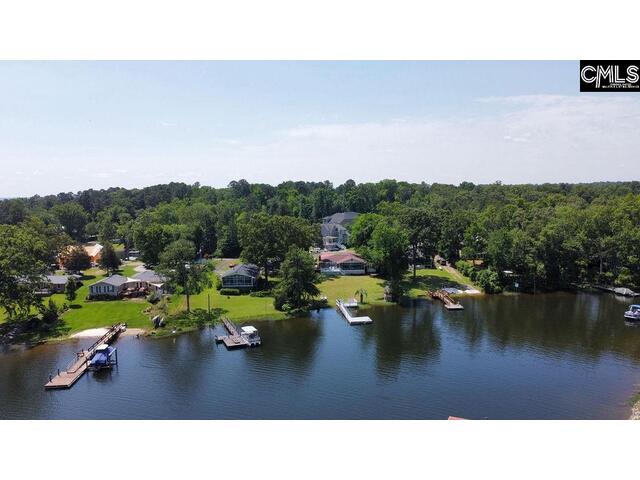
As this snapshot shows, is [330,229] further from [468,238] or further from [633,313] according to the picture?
[633,313]

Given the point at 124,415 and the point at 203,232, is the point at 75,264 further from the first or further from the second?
the point at 124,415

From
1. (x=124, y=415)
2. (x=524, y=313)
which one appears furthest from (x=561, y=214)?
(x=124, y=415)

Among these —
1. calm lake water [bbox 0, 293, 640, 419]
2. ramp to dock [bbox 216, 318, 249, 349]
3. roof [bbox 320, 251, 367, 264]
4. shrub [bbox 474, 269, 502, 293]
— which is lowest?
calm lake water [bbox 0, 293, 640, 419]

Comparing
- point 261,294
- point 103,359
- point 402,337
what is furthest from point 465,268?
point 103,359

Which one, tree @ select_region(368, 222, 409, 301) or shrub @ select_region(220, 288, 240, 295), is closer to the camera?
shrub @ select_region(220, 288, 240, 295)

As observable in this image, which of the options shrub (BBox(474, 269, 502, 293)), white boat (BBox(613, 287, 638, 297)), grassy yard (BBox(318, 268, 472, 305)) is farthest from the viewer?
shrub (BBox(474, 269, 502, 293))

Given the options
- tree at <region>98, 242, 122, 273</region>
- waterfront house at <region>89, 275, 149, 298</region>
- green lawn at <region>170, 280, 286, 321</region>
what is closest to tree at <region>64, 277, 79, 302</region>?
waterfront house at <region>89, 275, 149, 298</region>

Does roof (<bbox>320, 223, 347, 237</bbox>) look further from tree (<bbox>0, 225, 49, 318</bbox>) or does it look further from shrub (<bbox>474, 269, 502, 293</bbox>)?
tree (<bbox>0, 225, 49, 318</bbox>)
